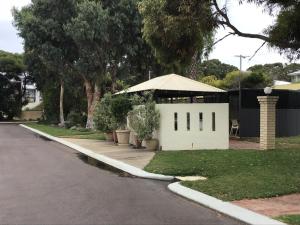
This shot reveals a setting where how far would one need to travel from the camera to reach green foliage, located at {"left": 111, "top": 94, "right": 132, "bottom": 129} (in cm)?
2312

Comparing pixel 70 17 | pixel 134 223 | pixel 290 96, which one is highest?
pixel 70 17

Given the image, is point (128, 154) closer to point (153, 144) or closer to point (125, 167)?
point (153, 144)

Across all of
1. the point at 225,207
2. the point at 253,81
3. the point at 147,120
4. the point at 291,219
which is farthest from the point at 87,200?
the point at 253,81

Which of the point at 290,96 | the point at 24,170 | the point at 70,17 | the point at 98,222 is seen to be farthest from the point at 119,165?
A: the point at 70,17

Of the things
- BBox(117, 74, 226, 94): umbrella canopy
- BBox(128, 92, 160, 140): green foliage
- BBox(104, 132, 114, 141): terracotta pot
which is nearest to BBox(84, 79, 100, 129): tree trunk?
BBox(104, 132, 114, 141): terracotta pot

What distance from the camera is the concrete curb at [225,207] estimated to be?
320 inches

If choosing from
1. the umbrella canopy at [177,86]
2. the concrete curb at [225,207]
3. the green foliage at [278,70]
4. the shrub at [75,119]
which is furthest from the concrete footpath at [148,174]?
the green foliage at [278,70]

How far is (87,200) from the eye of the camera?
987cm

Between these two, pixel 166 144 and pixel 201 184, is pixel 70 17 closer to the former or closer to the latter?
pixel 166 144

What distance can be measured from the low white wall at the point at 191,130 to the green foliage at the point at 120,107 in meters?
3.46

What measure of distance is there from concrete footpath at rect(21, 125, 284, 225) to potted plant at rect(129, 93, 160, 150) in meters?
0.63

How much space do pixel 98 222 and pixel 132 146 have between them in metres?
14.3

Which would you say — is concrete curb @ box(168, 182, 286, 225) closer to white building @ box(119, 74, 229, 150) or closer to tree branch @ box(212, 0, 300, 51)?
tree branch @ box(212, 0, 300, 51)

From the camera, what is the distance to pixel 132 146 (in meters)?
22.2
